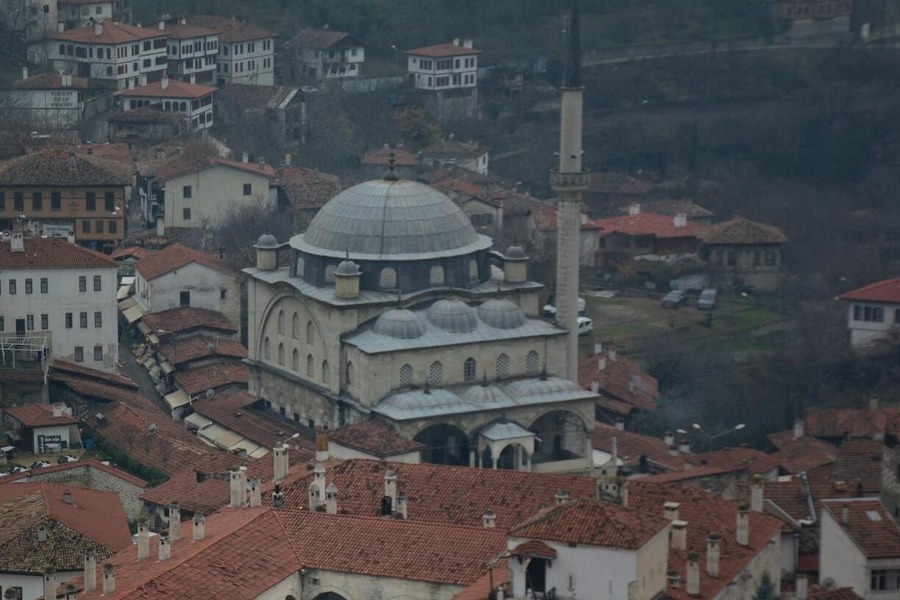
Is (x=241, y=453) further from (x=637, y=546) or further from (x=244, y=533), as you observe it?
(x=637, y=546)

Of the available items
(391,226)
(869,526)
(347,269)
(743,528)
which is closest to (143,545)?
(743,528)

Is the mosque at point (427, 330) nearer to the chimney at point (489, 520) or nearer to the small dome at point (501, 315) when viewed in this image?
the small dome at point (501, 315)

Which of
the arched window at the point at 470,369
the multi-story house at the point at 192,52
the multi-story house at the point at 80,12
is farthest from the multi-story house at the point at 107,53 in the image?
the arched window at the point at 470,369

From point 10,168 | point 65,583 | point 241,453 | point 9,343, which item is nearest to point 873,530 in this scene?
point 65,583

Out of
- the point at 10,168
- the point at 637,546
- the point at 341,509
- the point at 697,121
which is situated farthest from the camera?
the point at 697,121

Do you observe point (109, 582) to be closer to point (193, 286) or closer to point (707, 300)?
point (193, 286)

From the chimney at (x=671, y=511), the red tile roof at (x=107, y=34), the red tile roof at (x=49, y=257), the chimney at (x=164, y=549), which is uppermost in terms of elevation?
the red tile roof at (x=107, y=34)

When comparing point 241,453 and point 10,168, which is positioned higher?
point 10,168
